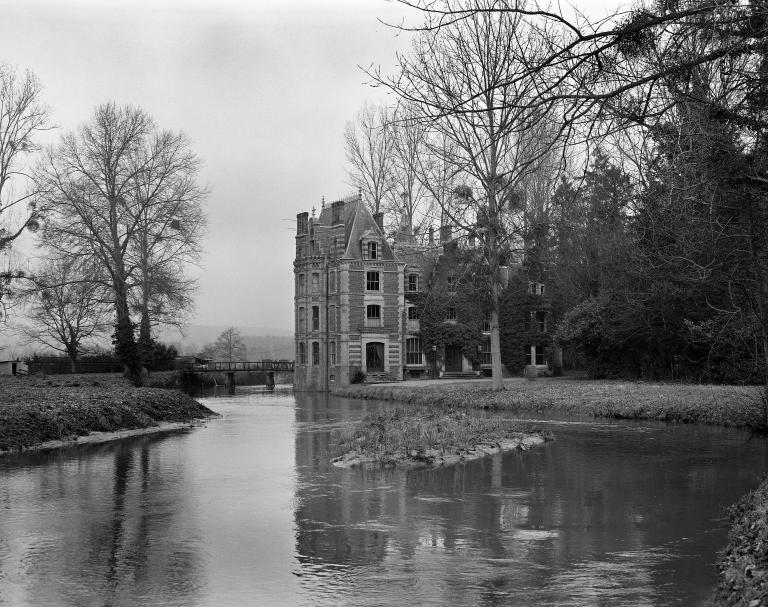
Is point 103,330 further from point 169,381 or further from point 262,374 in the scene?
point 262,374

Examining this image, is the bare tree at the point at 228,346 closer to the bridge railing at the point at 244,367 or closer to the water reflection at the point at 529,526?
the bridge railing at the point at 244,367

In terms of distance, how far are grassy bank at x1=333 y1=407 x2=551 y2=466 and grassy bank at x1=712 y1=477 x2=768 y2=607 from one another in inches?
301

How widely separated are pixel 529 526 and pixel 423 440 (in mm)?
7412

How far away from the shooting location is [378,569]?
9.84 m

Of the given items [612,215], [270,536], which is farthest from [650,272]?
[270,536]

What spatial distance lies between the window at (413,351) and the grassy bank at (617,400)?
655 inches

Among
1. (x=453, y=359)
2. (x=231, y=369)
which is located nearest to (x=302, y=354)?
(x=231, y=369)

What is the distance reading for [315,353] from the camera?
64.1m

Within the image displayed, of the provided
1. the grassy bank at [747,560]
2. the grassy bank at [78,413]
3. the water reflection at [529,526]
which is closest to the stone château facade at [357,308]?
the grassy bank at [78,413]

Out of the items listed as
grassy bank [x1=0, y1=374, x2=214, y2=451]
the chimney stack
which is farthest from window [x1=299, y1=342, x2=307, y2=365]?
grassy bank [x1=0, y1=374, x2=214, y2=451]

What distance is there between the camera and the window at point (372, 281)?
63.7 metres

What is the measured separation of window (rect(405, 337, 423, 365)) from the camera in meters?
65.4

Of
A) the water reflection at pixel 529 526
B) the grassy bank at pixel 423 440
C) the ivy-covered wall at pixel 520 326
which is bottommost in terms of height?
the water reflection at pixel 529 526

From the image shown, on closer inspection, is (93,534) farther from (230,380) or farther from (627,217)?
(230,380)
